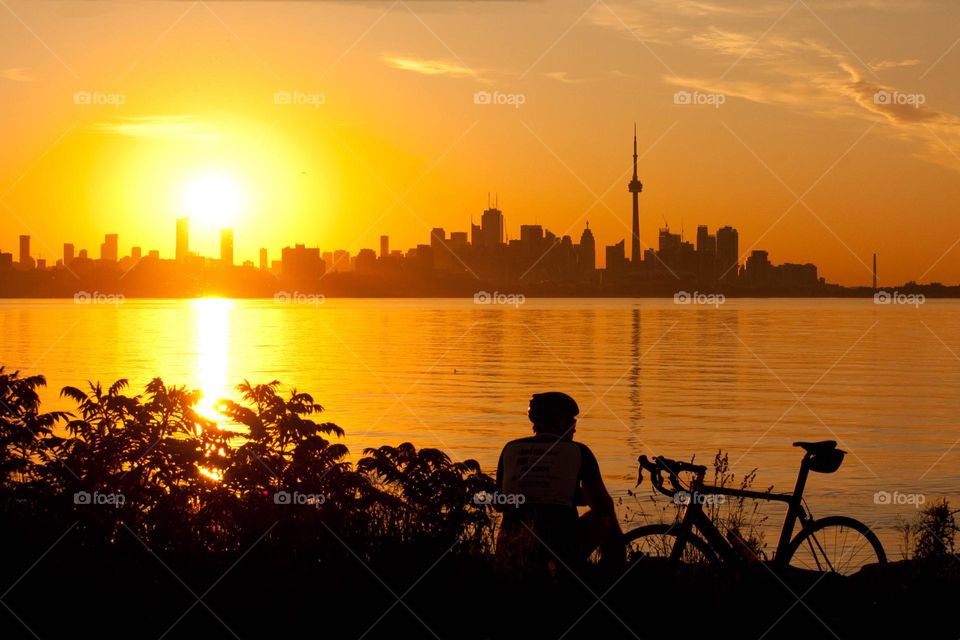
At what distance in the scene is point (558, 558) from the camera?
9.11 m

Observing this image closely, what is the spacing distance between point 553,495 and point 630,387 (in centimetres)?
3991

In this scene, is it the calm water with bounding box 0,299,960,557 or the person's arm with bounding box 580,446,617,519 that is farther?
the calm water with bounding box 0,299,960,557

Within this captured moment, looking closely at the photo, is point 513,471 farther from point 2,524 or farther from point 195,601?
point 2,524

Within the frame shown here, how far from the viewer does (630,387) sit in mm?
48562

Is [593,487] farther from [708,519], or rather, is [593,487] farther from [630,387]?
[630,387]

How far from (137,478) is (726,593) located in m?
5.08

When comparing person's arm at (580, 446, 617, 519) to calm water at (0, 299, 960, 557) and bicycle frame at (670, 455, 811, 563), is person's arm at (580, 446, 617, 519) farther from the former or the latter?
calm water at (0, 299, 960, 557)

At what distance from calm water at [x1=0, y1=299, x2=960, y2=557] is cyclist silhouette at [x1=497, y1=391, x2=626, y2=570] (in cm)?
974

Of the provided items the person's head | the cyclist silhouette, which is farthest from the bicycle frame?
the person's head

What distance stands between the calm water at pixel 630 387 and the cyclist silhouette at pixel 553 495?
9.74 meters

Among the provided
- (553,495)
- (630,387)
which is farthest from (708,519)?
(630,387)

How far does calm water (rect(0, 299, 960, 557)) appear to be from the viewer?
27984 mm

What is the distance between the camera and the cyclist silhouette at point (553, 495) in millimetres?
9062

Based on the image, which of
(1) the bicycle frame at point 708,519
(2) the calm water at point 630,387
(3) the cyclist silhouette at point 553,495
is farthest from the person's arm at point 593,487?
(2) the calm water at point 630,387
